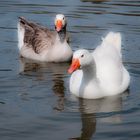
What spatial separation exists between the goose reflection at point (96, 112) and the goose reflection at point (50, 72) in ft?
1.74

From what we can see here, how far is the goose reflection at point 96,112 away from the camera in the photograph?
30.2 feet

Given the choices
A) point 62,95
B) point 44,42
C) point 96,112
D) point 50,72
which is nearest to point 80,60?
point 96,112

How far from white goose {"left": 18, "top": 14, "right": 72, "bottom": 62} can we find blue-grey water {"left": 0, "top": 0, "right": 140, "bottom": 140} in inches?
8.3

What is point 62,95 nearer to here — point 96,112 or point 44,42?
point 96,112

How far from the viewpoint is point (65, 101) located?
10.4 m

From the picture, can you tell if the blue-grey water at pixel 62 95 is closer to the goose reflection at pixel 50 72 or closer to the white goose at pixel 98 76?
the goose reflection at pixel 50 72

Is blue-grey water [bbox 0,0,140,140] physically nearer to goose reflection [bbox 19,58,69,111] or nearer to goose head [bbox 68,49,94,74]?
goose reflection [bbox 19,58,69,111]

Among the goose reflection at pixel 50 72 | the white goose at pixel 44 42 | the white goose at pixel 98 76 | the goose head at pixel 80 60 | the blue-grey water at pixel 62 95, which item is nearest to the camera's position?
the blue-grey water at pixel 62 95

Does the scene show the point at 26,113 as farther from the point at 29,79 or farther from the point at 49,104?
the point at 29,79

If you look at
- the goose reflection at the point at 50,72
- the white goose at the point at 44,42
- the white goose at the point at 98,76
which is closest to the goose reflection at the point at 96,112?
the white goose at the point at 98,76

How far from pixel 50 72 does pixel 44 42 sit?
1.55 metres

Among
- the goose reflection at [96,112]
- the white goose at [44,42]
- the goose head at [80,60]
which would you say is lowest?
the goose reflection at [96,112]

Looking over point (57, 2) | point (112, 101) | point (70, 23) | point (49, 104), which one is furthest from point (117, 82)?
point (57, 2)

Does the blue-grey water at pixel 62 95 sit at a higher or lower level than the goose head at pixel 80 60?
lower
